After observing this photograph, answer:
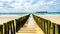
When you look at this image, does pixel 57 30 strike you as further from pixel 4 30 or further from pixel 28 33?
pixel 28 33

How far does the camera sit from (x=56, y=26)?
5.10m

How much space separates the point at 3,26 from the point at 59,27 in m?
1.66

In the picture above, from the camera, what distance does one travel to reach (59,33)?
5109 millimetres

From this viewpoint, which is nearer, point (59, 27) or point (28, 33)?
point (59, 27)

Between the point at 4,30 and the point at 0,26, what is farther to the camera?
the point at 4,30

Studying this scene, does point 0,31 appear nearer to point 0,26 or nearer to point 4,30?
→ point 0,26

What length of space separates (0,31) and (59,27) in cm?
164

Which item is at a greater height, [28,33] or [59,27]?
[59,27]

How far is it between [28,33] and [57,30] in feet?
15.7

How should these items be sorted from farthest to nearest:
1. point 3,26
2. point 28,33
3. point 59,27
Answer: point 28,33 < point 3,26 < point 59,27

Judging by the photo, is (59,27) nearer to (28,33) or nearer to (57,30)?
(57,30)

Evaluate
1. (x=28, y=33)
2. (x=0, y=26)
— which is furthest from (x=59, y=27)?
(x=28, y=33)

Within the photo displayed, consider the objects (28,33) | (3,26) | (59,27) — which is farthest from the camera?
(28,33)

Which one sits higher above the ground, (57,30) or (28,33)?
(57,30)
